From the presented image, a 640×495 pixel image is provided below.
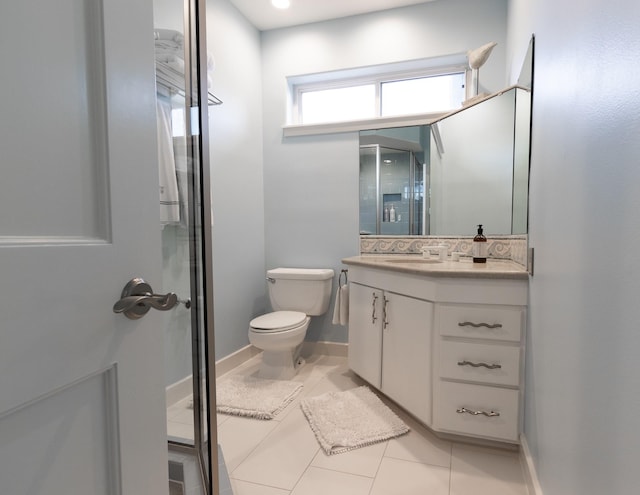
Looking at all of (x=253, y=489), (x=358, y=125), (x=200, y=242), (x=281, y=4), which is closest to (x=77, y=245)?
(x=200, y=242)

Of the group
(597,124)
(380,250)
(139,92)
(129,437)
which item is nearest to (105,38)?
(139,92)

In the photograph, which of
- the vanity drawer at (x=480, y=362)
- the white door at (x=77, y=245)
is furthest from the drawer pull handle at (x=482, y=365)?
the white door at (x=77, y=245)

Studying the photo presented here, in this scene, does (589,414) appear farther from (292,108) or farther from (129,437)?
(292,108)

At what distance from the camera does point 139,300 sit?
614mm

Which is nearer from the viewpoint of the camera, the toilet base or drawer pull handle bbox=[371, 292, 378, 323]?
drawer pull handle bbox=[371, 292, 378, 323]

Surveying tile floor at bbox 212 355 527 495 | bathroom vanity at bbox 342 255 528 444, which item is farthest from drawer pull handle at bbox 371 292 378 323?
tile floor at bbox 212 355 527 495

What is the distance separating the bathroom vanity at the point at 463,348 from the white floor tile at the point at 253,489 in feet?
2.62

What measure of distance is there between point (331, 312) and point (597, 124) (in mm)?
2385

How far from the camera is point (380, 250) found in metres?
2.80

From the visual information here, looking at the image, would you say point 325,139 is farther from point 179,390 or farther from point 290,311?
point 179,390

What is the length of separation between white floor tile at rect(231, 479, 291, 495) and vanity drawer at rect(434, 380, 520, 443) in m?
0.83

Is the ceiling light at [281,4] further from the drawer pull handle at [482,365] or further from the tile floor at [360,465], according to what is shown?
Result: the tile floor at [360,465]

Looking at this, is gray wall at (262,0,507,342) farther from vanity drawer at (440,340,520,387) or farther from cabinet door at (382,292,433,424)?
vanity drawer at (440,340,520,387)

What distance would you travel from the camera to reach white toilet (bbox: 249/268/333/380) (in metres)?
2.43
